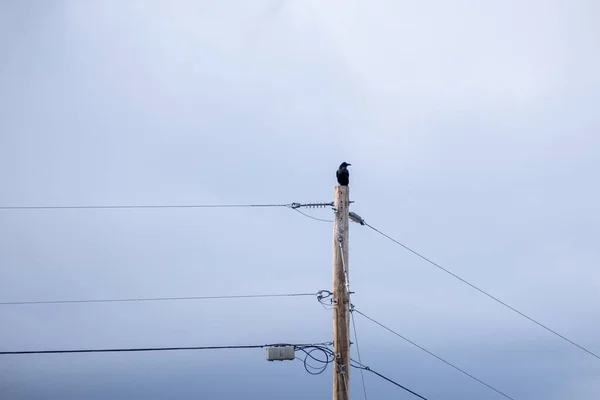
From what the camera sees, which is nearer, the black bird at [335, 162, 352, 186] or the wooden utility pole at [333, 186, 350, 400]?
the wooden utility pole at [333, 186, 350, 400]

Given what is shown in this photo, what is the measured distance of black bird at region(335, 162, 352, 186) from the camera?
25.5m

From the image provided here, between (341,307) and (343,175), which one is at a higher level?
(343,175)

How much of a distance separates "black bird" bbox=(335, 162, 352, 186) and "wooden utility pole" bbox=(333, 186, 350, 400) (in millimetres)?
767

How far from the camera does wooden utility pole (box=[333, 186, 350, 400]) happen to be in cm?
2422

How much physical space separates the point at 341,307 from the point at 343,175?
355cm

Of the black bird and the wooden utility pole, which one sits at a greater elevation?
the black bird

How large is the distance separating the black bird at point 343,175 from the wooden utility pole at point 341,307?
0.77 meters

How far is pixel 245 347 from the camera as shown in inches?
1017

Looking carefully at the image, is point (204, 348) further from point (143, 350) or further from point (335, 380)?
point (335, 380)

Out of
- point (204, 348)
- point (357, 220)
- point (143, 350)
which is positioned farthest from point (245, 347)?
point (357, 220)

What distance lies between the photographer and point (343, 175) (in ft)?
84.0

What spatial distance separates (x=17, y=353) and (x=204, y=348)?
4.81 m

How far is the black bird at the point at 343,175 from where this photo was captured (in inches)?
1005

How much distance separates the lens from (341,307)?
24.5 m
